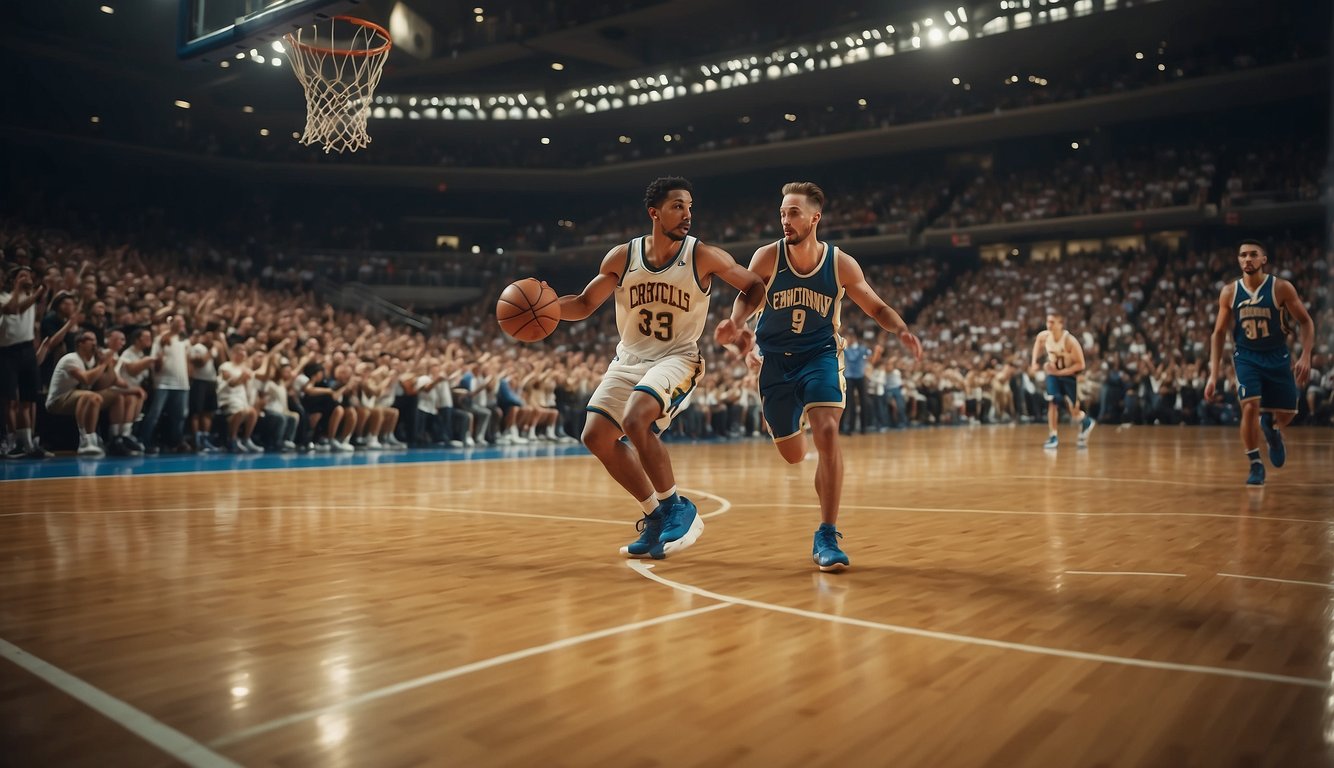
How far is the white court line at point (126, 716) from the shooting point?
1.96 metres

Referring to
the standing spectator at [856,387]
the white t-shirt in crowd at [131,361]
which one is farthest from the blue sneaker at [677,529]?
the standing spectator at [856,387]

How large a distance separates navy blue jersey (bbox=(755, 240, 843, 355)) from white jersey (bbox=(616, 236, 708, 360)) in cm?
37

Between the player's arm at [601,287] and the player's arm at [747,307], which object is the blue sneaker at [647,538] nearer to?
the player's arm at [747,307]

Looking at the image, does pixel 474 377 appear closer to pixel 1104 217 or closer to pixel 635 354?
pixel 635 354

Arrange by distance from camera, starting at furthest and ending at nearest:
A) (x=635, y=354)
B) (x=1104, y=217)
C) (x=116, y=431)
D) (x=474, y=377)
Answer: (x=1104, y=217) < (x=474, y=377) < (x=116, y=431) < (x=635, y=354)

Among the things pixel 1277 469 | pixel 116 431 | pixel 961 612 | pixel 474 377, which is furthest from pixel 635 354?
pixel 474 377

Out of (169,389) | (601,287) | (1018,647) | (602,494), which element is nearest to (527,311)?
(601,287)

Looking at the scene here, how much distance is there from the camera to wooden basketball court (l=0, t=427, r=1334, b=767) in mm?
2092

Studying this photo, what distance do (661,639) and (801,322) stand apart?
2.23 metres

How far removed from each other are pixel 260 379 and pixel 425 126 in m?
22.3

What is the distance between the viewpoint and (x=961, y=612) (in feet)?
11.0

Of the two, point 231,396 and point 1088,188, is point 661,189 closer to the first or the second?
point 231,396

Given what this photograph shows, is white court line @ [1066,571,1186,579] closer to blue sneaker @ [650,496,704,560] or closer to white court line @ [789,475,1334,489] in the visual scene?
blue sneaker @ [650,496,704,560]

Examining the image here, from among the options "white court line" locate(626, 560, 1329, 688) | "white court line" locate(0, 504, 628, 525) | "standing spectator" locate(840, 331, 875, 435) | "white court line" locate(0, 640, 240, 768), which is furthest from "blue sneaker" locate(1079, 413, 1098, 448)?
"white court line" locate(0, 640, 240, 768)
